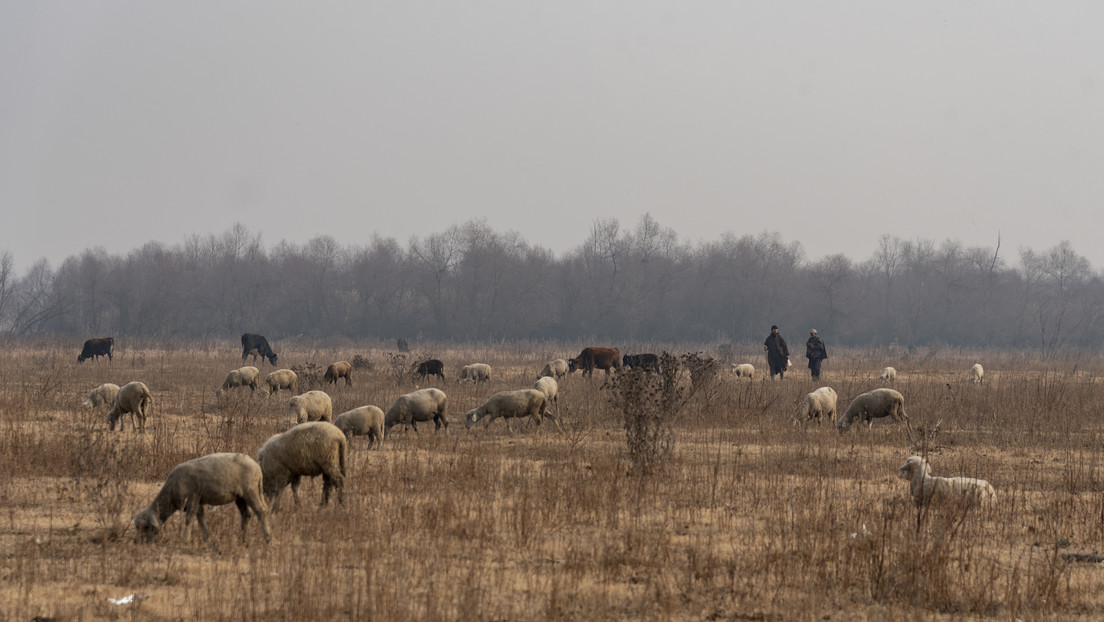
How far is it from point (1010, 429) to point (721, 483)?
7.46 m

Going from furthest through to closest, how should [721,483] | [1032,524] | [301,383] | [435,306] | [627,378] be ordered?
1. [435,306]
2. [301,383]
3. [627,378]
4. [721,483]
5. [1032,524]

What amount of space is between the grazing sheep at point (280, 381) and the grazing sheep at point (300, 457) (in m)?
13.2

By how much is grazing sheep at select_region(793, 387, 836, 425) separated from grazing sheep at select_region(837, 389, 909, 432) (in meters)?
0.66

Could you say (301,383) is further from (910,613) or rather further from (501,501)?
(910,613)

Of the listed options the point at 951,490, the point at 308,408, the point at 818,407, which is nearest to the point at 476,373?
the point at 308,408

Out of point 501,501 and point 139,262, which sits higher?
point 139,262

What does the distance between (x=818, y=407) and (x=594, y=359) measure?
50.4 feet

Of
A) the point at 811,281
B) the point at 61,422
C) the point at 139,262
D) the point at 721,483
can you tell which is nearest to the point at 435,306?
the point at 811,281

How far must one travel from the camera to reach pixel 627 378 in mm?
10867

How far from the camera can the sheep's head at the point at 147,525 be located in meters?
6.99

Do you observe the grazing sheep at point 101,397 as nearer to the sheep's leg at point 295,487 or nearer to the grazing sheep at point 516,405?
the grazing sheep at point 516,405

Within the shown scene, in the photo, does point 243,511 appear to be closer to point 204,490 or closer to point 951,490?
point 204,490

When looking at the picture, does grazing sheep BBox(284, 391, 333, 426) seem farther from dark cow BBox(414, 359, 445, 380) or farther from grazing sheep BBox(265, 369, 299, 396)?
dark cow BBox(414, 359, 445, 380)

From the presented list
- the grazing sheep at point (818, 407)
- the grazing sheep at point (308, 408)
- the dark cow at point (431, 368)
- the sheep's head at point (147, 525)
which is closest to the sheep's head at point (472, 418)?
the grazing sheep at point (308, 408)
